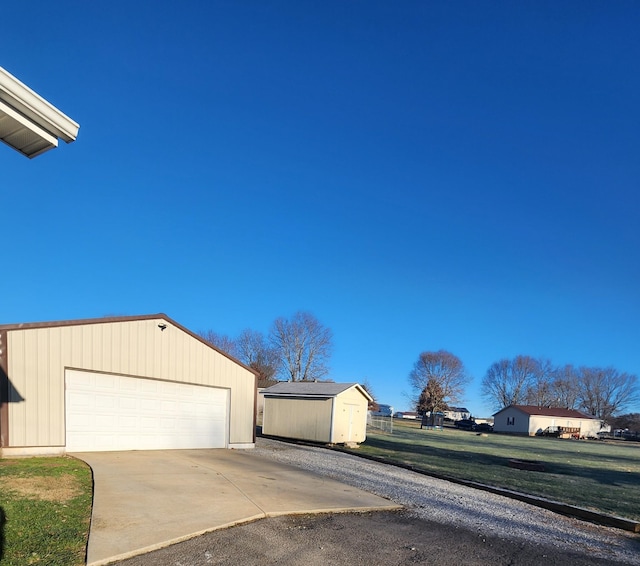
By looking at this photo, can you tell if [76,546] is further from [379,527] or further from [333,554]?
[379,527]

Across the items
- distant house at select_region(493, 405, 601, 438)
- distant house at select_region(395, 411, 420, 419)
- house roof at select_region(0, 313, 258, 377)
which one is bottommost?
distant house at select_region(395, 411, 420, 419)

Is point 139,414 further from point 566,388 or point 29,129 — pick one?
point 566,388

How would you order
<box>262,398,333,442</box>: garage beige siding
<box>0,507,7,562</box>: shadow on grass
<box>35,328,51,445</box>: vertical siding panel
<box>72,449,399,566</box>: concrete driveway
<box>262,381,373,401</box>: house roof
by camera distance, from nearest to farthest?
<box>0,507,7,562</box>: shadow on grass → <box>72,449,399,566</box>: concrete driveway → <box>35,328,51,445</box>: vertical siding panel → <box>262,398,333,442</box>: garage beige siding → <box>262,381,373,401</box>: house roof

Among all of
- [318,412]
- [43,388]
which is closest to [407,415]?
[318,412]

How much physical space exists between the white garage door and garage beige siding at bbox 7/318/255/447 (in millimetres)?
267

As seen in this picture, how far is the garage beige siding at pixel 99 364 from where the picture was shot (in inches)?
439

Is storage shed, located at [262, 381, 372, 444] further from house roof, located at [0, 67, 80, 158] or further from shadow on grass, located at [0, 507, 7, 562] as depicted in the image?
house roof, located at [0, 67, 80, 158]

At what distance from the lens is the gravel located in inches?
244

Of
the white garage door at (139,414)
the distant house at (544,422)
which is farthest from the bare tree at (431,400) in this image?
the white garage door at (139,414)

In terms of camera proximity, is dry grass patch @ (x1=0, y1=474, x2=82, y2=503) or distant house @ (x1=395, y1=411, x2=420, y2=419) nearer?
dry grass patch @ (x1=0, y1=474, x2=82, y2=503)

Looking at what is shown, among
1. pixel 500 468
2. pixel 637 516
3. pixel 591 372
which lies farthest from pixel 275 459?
pixel 591 372

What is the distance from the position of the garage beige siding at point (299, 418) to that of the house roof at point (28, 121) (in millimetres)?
17296

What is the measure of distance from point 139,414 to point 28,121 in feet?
40.2

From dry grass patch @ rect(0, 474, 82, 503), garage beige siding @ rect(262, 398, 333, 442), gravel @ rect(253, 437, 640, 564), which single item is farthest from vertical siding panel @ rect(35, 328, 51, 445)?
garage beige siding @ rect(262, 398, 333, 442)
